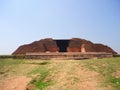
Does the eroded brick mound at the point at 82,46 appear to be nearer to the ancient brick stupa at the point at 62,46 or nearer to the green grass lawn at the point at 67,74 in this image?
the ancient brick stupa at the point at 62,46

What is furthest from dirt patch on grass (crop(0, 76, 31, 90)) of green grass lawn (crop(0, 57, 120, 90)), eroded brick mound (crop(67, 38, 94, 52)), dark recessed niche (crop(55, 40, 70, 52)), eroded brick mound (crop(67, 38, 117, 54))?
dark recessed niche (crop(55, 40, 70, 52))

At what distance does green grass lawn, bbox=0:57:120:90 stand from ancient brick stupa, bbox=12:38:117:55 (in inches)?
540

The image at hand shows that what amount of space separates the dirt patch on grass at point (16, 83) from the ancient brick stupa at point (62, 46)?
17.0m

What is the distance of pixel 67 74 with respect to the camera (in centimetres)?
1370

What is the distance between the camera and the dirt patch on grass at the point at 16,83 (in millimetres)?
12983

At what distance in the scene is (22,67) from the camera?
54.3ft

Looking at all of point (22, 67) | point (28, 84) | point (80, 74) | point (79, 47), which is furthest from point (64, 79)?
point (79, 47)

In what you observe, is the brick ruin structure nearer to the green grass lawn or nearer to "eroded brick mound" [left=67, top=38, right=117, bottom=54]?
"eroded brick mound" [left=67, top=38, right=117, bottom=54]

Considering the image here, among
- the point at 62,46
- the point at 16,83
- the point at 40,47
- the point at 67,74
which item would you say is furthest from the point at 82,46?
the point at 16,83

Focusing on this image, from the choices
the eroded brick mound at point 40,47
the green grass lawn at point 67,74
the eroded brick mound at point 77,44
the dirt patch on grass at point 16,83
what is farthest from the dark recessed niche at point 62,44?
the dirt patch on grass at point 16,83

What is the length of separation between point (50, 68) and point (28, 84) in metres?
2.62

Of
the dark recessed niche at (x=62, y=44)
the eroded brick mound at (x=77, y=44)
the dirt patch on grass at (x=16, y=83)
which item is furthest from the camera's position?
the dark recessed niche at (x=62, y=44)

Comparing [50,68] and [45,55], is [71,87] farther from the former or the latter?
[45,55]

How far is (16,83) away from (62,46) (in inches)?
830
